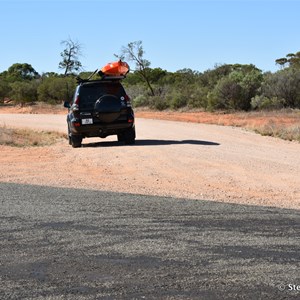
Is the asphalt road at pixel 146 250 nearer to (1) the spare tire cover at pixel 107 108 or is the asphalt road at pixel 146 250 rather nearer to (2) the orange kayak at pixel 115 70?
(1) the spare tire cover at pixel 107 108

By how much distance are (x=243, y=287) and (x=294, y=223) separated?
2.66 meters

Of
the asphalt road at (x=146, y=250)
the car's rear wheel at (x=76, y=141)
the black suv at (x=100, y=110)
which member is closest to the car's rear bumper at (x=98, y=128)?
the black suv at (x=100, y=110)

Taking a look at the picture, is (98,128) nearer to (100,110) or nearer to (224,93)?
(100,110)

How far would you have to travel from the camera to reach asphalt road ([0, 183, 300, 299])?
4.76 meters

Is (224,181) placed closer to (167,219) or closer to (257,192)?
(257,192)

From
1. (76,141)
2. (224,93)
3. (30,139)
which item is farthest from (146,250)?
(224,93)

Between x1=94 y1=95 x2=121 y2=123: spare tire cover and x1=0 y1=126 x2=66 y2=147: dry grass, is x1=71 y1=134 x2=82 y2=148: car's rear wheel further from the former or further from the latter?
x1=0 y1=126 x2=66 y2=147: dry grass

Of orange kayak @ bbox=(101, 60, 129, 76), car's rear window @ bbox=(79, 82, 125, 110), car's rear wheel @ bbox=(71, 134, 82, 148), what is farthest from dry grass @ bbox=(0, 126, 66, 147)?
orange kayak @ bbox=(101, 60, 129, 76)

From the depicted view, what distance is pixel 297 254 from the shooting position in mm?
5715

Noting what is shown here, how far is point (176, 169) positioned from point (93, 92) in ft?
17.8

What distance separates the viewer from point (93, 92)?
55.5 ft

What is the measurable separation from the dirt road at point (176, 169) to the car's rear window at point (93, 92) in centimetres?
128

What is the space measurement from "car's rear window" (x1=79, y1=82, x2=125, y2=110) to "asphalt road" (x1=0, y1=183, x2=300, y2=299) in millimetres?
8223

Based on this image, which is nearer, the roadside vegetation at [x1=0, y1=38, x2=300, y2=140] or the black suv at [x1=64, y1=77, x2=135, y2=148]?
the black suv at [x1=64, y1=77, x2=135, y2=148]
